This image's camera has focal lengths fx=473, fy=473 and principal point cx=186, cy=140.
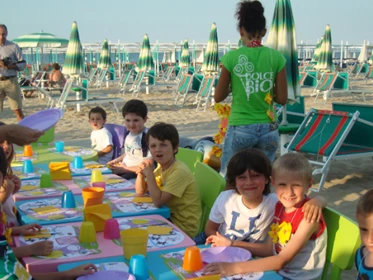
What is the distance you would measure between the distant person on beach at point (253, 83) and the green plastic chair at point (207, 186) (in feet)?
1.16

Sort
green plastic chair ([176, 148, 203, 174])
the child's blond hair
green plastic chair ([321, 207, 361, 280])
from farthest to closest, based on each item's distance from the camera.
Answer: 1. green plastic chair ([176, 148, 203, 174])
2. the child's blond hair
3. green plastic chair ([321, 207, 361, 280])

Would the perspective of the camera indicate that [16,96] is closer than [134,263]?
No

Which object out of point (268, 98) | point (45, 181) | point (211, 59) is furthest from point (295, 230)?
point (211, 59)

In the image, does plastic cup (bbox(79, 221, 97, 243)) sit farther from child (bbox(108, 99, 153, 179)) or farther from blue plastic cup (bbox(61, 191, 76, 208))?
child (bbox(108, 99, 153, 179))

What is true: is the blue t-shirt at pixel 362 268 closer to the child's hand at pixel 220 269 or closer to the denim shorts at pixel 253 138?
the child's hand at pixel 220 269

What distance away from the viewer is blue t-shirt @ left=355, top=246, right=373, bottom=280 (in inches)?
68.1

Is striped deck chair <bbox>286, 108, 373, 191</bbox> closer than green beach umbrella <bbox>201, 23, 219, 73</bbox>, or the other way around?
striped deck chair <bbox>286, 108, 373, 191</bbox>

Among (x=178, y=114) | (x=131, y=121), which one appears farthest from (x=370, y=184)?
(x=178, y=114)

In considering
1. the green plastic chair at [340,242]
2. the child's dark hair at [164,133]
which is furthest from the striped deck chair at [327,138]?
the green plastic chair at [340,242]

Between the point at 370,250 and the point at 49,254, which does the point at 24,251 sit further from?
the point at 370,250

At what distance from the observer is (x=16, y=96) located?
340 inches

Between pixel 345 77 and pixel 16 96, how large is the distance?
9683 mm

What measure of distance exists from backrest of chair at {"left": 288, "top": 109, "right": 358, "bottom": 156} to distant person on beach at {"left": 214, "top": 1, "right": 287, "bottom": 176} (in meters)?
2.16

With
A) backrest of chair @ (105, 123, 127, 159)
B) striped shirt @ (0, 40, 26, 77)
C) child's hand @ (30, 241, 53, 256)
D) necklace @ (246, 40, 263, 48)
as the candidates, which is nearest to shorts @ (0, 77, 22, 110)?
striped shirt @ (0, 40, 26, 77)
